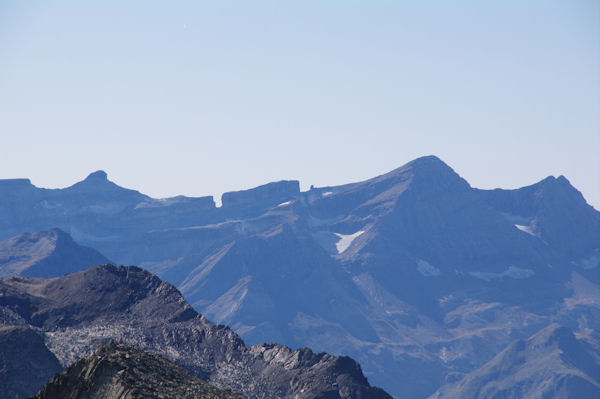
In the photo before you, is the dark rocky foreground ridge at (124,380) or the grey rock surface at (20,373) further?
the grey rock surface at (20,373)

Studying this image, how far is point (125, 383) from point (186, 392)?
4.99 metres

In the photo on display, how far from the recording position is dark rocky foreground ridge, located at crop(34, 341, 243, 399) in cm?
8456

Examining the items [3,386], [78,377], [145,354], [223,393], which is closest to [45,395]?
[78,377]

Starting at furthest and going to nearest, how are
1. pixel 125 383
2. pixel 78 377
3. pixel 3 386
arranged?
pixel 3 386 < pixel 78 377 < pixel 125 383

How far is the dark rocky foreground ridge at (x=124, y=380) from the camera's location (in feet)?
277

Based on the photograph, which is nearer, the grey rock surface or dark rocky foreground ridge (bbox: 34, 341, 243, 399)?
dark rocky foreground ridge (bbox: 34, 341, 243, 399)

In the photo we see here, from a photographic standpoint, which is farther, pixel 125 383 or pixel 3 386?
pixel 3 386

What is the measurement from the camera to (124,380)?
8512cm

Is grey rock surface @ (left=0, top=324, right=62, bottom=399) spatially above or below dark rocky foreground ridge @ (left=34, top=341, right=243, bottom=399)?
below

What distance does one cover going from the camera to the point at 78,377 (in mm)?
91125

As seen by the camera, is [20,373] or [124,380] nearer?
[124,380]

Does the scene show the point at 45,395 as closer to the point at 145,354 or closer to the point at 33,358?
the point at 145,354

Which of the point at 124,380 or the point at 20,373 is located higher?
the point at 124,380

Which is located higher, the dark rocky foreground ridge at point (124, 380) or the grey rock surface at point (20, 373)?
the dark rocky foreground ridge at point (124, 380)
